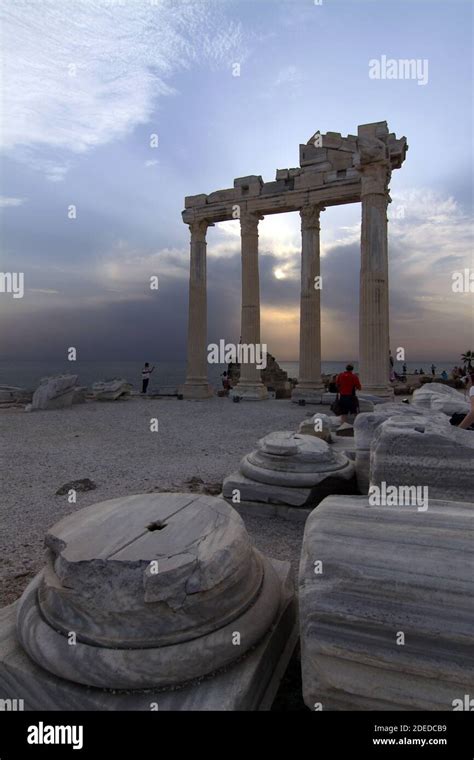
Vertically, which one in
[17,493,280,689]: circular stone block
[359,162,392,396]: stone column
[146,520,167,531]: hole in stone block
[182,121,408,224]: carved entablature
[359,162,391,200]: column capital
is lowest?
[17,493,280,689]: circular stone block

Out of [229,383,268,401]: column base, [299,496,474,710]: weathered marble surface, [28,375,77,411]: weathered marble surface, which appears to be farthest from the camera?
[229,383,268,401]: column base

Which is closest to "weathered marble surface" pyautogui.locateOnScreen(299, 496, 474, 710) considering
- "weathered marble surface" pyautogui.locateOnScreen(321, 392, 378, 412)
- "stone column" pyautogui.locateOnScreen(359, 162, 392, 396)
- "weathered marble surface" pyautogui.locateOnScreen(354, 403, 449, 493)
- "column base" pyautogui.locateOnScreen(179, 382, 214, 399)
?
"weathered marble surface" pyautogui.locateOnScreen(354, 403, 449, 493)

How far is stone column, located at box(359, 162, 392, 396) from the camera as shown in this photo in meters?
15.0

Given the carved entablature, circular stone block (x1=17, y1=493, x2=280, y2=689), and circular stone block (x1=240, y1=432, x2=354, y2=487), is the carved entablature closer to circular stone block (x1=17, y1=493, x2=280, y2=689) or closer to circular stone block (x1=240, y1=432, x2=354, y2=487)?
circular stone block (x1=240, y1=432, x2=354, y2=487)

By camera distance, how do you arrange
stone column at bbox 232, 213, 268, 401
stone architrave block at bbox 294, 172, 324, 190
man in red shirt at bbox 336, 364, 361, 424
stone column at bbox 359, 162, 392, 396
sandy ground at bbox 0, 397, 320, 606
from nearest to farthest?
sandy ground at bbox 0, 397, 320, 606 → man in red shirt at bbox 336, 364, 361, 424 → stone column at bbox 359, 162, 392, 396 → stone architrave block at bbox 294, 172, 324, 190 → stone column at bbox 232, 213, 268, 401

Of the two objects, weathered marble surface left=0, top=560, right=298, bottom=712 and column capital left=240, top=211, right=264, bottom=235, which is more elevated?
column capital left=240, top=211, right=264, bottom=235

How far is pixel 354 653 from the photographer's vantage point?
1.75 m

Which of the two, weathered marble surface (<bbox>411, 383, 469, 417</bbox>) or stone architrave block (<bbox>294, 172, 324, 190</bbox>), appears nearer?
weathered marble surface (<bbox>411, 383, 469, 417</bbox>)

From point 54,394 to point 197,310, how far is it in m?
8.50

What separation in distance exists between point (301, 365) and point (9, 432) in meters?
12.5

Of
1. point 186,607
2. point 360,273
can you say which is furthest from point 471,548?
point 360,273

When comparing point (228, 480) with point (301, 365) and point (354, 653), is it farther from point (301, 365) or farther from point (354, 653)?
point (301, 365)

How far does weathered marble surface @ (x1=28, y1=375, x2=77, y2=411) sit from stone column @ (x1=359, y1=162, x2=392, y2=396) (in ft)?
38.8

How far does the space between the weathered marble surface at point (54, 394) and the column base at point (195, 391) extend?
18.3ft
